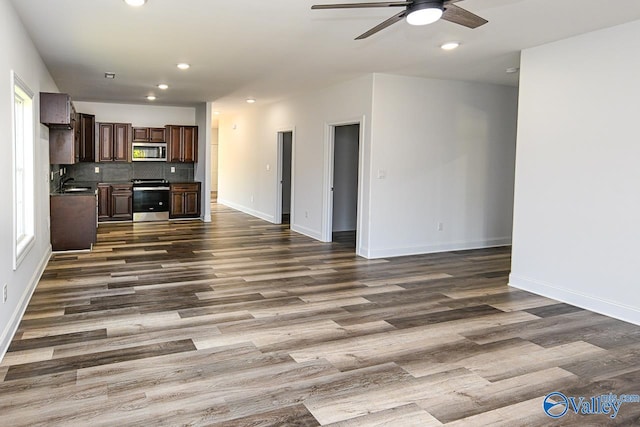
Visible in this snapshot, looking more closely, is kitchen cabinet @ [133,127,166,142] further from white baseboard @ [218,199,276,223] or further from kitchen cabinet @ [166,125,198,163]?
white baseboard @ [218,199,276,223]

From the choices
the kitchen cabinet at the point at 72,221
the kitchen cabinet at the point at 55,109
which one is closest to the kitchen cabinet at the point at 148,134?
the kitchen cabinet at the point at 72,221

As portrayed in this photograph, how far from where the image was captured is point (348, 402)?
2.62 meters

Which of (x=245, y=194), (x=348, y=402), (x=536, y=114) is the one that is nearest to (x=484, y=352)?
(x=348, y=402)

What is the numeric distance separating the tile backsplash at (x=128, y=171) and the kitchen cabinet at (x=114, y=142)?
324 millimetres

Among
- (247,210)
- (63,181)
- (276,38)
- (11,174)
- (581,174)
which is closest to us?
(11,174)

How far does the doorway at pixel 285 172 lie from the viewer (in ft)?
32.2

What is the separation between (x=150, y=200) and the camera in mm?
9945

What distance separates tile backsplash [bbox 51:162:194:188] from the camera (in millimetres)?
9891

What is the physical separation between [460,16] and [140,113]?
8.93 metres

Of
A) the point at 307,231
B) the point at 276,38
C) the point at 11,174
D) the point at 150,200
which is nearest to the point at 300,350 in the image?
the point at 11,174

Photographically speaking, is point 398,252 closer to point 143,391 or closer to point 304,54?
point 304,54

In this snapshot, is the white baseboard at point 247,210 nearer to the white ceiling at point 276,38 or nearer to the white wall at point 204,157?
the white wall at point 204,157

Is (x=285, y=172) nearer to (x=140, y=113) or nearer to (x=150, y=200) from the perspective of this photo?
(x=150, y=200)

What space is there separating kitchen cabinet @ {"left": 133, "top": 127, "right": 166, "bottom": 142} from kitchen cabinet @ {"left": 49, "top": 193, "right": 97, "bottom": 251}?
3.83m
